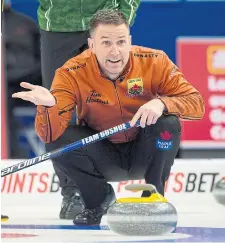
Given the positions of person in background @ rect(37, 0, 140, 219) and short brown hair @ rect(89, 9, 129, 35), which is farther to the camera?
person in background @ rect(37, 0, 140, 219)

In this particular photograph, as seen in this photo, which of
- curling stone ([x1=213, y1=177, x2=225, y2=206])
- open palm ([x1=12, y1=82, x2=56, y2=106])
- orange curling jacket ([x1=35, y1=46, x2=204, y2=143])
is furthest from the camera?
curling stone ([x1=213, y1=177, x2=225, y2=206])

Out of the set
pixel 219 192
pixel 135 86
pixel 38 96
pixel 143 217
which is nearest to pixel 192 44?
pixel 219 192

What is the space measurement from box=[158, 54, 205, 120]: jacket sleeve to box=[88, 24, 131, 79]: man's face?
0.22 m

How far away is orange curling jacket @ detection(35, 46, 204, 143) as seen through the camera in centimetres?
421

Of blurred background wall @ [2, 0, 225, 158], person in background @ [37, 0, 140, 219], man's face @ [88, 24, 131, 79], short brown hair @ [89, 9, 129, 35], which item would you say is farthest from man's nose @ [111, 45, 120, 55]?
blurred background wall @ [2, 0, 225, 158]

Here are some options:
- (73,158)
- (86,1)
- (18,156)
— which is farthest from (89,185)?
(18,156)

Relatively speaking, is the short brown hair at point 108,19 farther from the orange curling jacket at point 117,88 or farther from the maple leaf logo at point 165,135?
the maple leaf logo at point 165,135

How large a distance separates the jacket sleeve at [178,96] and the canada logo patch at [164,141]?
0.10 m

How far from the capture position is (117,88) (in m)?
4.25

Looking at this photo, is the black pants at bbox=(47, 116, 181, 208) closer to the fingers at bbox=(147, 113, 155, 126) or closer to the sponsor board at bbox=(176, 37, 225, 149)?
the fingers at bbox=(147, 113, 155, 126)

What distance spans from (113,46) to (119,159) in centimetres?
58

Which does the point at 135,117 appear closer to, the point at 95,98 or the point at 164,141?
the point at 164,141

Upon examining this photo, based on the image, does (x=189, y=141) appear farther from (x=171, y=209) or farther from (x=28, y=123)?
(x=171, y=209)

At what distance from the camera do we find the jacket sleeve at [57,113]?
4074 mm
